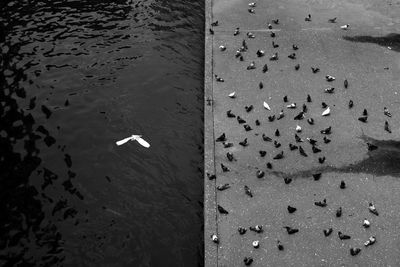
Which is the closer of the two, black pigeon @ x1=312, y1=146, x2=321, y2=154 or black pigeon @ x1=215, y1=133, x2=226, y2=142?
black pigeon @ x1=312, y1=146, x2=321, y2=154

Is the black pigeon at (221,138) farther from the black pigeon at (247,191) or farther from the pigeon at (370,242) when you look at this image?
the pigeon at (370,242)

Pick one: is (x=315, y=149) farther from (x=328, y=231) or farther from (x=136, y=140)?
(x=136, y=140)

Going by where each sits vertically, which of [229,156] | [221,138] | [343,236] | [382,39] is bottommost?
[343,236]

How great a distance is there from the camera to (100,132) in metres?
17.9

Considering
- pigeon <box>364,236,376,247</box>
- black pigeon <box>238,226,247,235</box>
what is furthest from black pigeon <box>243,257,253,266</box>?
pigeon <box>364,236,376,247</box>

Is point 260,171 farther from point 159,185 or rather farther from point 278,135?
point 159,185

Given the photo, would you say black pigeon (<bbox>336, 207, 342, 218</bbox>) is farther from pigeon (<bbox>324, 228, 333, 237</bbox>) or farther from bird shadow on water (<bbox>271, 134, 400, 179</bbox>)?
bird shadow on water (<bbox>271, 134, 400, 179</bbox>)

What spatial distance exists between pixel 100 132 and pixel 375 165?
31.7 feet

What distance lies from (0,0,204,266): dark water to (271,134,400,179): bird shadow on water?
141 inches

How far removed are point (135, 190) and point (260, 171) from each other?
407 centimetres

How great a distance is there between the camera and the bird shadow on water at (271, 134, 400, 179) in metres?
15.6

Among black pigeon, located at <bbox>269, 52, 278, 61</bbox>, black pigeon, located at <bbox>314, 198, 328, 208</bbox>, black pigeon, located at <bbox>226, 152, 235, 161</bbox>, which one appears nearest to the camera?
black pigeon, located at <bbox>314, 198, 328, 208</bbox>

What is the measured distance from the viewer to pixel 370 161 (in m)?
16.0

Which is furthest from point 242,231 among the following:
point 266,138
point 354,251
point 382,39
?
point 382,39
